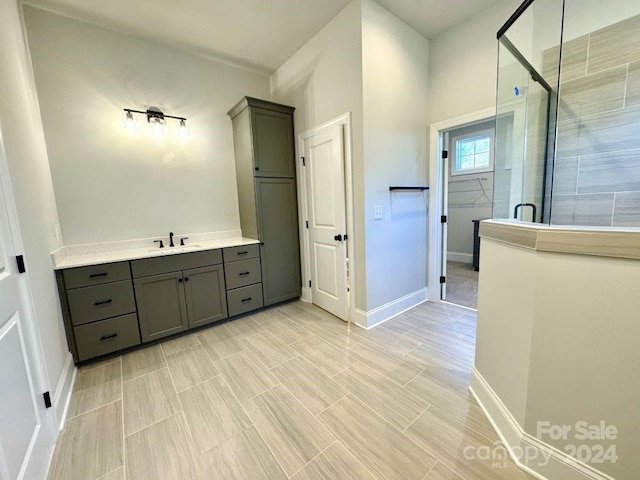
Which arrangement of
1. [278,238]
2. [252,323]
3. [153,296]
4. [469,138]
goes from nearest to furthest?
[153,296] < [252,323] < [278,238] < [469,138]

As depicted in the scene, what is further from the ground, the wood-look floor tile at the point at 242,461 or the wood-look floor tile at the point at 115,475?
the wood-look floor tile at the point at 115,475

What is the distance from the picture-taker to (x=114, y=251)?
2.59 meters

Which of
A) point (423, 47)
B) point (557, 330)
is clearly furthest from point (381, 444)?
point (423, 47)

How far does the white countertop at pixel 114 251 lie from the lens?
2.10m

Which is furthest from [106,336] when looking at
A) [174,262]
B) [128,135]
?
[128,135]

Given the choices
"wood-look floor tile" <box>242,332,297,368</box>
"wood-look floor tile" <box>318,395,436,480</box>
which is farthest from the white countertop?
"wood-look floor tile" <box>318,395,436,480</box>

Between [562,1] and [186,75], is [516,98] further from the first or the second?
[186,75]

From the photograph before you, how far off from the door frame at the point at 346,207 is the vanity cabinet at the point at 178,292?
1.06 m

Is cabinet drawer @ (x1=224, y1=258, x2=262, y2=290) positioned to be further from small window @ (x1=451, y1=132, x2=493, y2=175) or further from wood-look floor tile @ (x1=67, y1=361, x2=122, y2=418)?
small window @ (x1=451, y1=132, x2=493, y2=175)

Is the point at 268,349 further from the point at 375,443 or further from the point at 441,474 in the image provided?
the point at 441,474

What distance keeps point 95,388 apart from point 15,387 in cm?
92

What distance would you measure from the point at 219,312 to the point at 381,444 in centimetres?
207

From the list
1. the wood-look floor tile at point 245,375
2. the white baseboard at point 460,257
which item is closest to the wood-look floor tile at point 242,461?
the wood-look floor tile at point 245,375

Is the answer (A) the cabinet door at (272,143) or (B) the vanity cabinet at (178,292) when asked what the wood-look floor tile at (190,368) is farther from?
(A) the cabinet door at (272,143)
